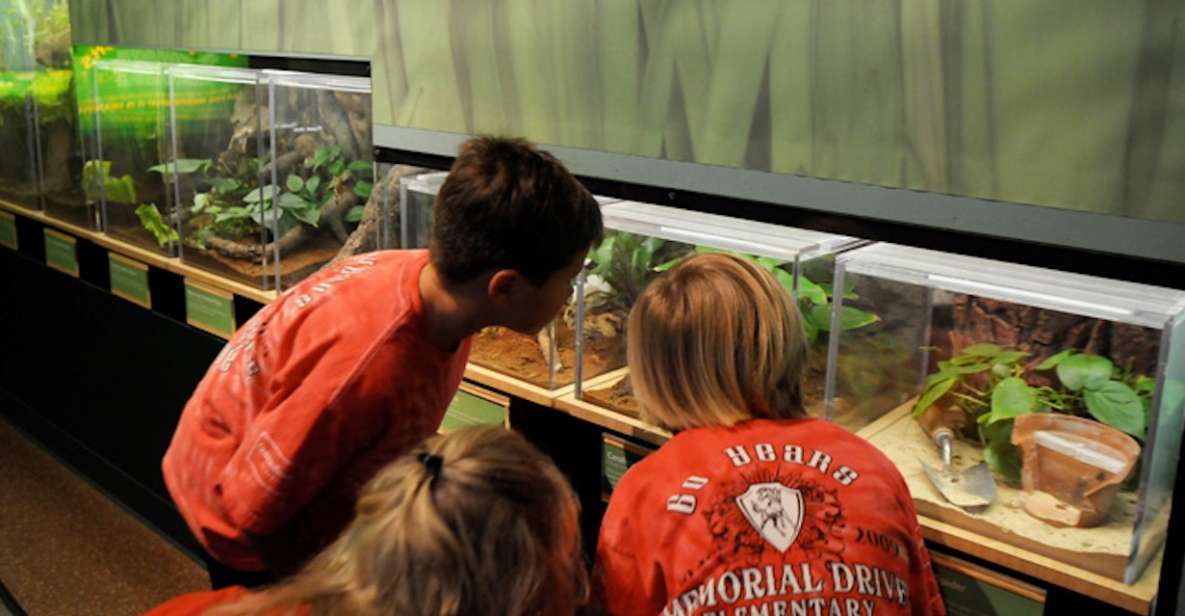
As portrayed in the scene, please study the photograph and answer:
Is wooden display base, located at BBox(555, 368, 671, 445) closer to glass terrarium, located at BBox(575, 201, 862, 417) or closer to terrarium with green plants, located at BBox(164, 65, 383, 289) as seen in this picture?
glass terrarium, located at BBox(575, 201, 862, 417)

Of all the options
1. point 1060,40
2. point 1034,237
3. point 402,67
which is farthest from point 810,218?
point 402,67

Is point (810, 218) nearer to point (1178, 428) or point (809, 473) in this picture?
point (809, 473)

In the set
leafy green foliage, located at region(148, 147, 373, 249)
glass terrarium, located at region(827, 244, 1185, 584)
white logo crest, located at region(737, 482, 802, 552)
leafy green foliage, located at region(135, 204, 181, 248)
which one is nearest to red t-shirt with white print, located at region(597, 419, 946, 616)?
white logo crest, located at region(737, 482, 802, 552)

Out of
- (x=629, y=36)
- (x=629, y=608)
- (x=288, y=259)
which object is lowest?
(x=629, y=608)

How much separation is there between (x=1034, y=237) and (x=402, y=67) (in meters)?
1.48

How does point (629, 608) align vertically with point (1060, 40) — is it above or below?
below

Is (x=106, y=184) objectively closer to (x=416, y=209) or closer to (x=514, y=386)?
(x=416, y=209)

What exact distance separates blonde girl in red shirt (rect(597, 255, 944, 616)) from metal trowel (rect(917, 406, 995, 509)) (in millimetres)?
191

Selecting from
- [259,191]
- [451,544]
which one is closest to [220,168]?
[259,191]

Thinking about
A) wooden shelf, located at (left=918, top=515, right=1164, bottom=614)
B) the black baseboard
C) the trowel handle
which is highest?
the trowel handle

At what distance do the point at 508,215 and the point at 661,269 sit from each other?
549 millimetres

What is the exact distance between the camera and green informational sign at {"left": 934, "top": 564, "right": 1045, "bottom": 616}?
61.7 inches

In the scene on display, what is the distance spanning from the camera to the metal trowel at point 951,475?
1669 millimetres

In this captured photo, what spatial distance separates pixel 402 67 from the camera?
2.44 metres
